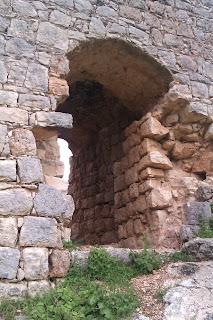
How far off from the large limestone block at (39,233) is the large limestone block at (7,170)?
457 mm

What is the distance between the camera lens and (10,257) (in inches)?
157

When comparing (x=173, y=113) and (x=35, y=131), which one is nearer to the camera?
(x=35, y=131)

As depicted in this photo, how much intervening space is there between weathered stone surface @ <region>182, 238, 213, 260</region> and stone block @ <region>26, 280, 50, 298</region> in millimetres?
1792

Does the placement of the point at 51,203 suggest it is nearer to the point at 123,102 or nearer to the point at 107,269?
the point at 107,269

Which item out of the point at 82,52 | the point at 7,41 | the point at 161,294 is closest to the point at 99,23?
the point at 82,52

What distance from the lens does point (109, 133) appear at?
7.57 m

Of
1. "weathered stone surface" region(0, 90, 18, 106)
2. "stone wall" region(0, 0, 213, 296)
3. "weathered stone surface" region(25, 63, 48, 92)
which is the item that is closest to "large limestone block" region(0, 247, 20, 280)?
"stone wall" region(0, 0, 213, 296)

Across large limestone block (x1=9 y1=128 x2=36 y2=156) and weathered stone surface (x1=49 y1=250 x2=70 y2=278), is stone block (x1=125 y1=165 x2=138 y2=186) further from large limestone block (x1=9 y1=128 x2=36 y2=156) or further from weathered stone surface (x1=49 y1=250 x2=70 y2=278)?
weathered stone surface (x1=49 y1=250 x2=70 y2=278)

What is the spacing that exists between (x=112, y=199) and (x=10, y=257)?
359cm

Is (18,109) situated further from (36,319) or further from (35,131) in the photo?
(36,319)

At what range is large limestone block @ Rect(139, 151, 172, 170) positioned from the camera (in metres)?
5.87

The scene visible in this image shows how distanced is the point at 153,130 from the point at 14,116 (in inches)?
84.0

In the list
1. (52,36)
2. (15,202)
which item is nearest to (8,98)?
(52,36)

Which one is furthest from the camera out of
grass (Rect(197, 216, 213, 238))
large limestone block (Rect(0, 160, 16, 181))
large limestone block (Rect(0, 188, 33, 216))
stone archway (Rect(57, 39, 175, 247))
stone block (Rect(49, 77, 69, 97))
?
stone archway (Rect(57, 39, 175, 247))
